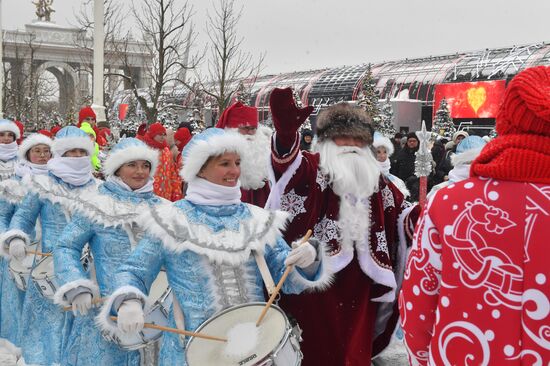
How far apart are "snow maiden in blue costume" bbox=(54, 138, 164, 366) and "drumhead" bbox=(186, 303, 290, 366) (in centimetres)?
140

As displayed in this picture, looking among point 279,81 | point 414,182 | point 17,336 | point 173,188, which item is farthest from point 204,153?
point 279,81

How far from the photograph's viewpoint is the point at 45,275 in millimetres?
4668

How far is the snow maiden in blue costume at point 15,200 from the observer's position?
18.9 ft

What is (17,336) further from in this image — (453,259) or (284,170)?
(453,259)

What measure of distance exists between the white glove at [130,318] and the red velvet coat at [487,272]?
4.04ft

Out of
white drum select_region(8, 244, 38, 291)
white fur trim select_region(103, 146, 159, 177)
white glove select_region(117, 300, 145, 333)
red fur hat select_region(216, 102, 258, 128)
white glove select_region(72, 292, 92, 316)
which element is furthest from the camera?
red fur hat select_region(216, 102, 258, 128)

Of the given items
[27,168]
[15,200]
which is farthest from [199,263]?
[27,168]

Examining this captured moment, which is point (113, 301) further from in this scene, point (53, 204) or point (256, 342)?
point (53, 204)

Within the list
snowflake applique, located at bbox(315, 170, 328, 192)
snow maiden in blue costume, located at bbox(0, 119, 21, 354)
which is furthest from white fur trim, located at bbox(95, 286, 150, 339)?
snow maiden in blue costume, located at bbox(0, 119, 21, 354)

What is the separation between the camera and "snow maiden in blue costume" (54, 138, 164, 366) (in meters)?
4.09

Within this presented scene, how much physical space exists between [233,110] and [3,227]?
6.86 ft

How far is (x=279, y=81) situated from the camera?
147 ft

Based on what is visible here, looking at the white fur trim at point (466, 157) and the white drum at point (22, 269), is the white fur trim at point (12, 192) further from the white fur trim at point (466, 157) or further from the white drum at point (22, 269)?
the white fur trim at point (466, 157)

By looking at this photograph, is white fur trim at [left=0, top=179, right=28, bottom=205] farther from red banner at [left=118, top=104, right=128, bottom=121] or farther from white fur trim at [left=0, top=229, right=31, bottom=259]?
red banner at [left=118, top=104, right=128, bottom=121]
